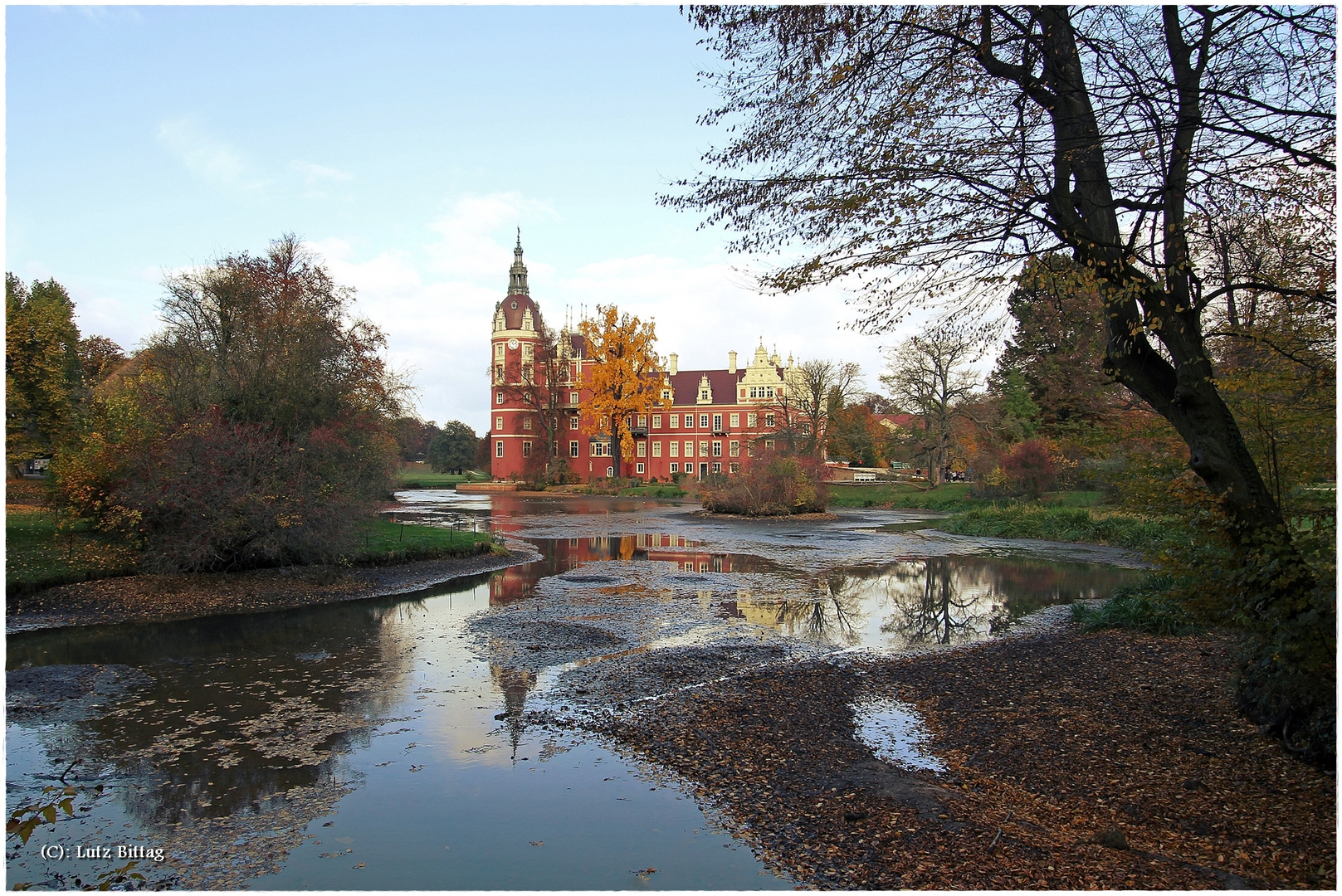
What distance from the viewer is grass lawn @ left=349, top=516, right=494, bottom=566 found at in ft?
61.1

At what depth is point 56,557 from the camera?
15023 millimetres

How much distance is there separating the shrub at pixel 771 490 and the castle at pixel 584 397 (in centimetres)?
2634

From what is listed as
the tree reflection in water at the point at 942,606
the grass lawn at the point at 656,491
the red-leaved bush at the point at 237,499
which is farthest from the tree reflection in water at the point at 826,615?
the grass lawn at the point at 656,491

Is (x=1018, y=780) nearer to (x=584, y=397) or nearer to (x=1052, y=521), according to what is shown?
(x=1052, y=521)

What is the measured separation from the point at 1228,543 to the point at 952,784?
2901 mm

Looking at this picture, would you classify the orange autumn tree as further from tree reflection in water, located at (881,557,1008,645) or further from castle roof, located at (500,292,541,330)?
tree reflection in water, located at (881,557,1008,645)

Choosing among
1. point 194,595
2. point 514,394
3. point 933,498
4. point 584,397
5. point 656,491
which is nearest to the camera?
point 194,595

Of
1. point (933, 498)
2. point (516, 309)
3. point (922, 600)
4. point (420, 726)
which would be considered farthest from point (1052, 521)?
point (516, 309)

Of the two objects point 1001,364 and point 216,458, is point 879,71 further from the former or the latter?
point 1001,364

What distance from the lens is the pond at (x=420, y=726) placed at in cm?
515

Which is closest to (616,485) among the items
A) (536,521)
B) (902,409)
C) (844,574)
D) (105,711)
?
(902,409)

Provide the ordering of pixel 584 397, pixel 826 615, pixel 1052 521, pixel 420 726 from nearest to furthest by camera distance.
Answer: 1. pixel 420 726
2. pixel 826 615
3. pixel 1052 521
4. pixel 584 397

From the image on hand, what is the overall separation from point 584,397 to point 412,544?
55.0m

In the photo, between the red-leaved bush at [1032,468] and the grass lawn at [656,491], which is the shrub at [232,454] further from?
the grass lawn at [656,491]
